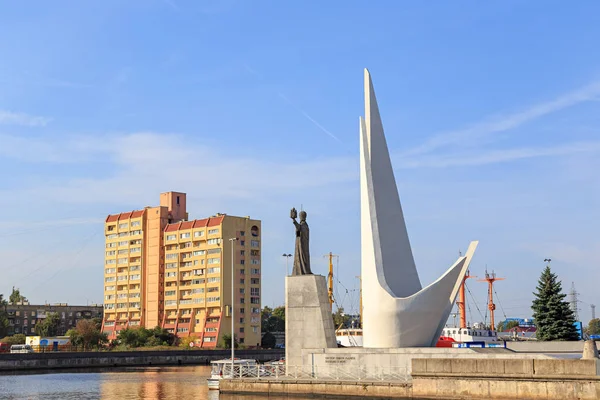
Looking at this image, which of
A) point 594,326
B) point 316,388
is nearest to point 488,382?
point 316,388

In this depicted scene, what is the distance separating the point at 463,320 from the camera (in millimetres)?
77188

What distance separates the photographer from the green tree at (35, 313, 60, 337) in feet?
362

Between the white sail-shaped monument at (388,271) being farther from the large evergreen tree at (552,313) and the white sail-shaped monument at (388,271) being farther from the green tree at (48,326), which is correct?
A: the green tree at (48,326)

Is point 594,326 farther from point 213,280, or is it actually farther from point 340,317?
point 213,280

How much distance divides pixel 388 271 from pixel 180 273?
70.6 meters

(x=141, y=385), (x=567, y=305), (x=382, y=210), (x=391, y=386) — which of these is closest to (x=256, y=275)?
(x=567, y=305)

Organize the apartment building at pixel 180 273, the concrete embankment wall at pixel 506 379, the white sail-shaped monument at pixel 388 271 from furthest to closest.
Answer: the apartment building at pixel 180 273, the white sail-shaped monument at pixel 388 271, the concrete embankment wall at pixel 506 379

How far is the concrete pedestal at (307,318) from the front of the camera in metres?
30.8

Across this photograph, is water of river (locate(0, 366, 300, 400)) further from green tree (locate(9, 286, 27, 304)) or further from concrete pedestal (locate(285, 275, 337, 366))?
green tree (locate(9, 286, 27, 304))

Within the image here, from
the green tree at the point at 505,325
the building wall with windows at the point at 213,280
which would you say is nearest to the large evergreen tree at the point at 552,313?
the building wall with windows at the point at 213,280

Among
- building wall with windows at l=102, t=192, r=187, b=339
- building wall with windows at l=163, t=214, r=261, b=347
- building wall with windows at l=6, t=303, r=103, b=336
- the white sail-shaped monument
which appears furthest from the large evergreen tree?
building wall with windows at l=6, t=303, r=103, b=336

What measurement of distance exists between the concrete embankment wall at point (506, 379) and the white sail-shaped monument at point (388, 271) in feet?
18.7

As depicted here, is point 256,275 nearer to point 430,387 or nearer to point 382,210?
point 382,210

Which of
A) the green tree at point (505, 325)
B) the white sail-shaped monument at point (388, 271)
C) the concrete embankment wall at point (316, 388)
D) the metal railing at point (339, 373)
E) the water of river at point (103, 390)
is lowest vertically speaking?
the water of river at point (103, 390)
